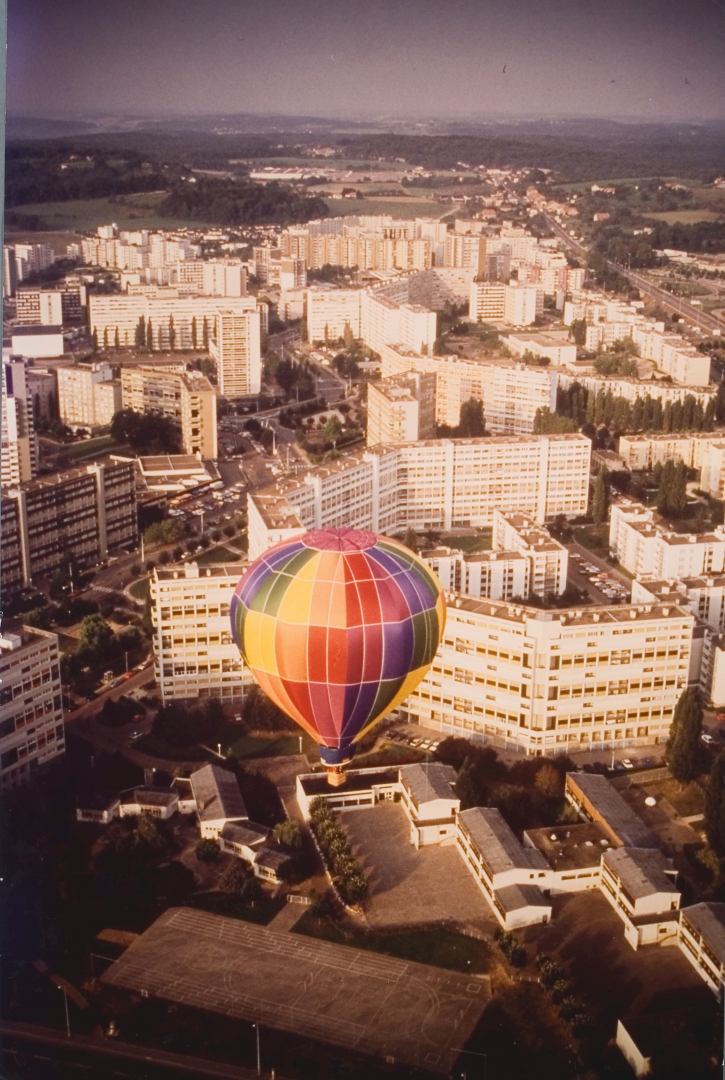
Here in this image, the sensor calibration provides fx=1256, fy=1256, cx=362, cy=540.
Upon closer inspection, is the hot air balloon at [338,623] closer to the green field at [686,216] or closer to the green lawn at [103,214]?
the green lawn at [103,214]

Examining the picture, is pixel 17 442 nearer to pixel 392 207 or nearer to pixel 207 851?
pixel 207 851

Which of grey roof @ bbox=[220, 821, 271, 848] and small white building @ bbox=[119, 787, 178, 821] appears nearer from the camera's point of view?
grey roof @ bbox=[220, 821, 271, 848]

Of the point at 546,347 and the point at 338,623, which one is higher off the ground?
the point at 338,623

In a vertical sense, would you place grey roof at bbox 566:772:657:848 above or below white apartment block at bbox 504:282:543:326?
below

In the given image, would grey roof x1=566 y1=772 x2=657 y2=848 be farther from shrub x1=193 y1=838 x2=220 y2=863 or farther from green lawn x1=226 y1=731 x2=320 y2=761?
shrub x1=193 y1=838 x2=220 y2=863

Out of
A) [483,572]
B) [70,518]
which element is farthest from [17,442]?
[483,572]

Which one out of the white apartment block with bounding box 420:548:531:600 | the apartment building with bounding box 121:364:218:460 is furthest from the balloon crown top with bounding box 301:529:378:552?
the apartment building with bounding box 121:364:218:460

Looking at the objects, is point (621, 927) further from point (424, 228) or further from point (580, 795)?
point (424, 228)

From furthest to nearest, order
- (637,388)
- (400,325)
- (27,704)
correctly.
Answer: (400,325), (637,388), (27,704)
